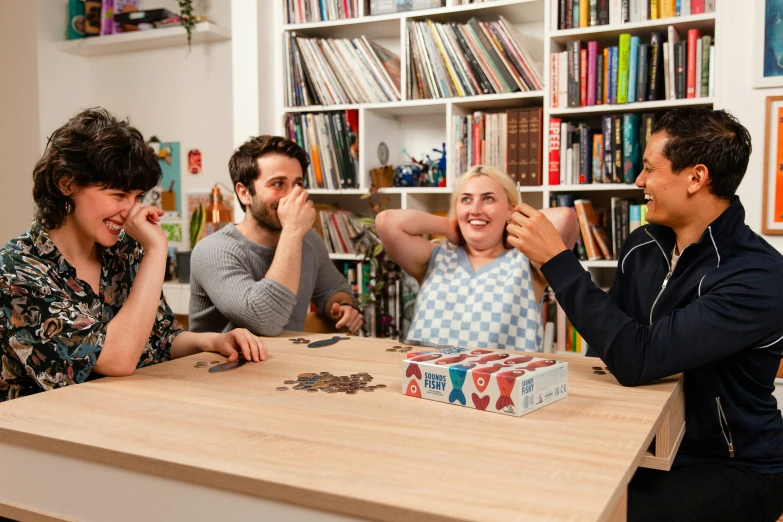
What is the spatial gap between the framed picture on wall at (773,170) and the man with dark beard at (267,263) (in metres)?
1.59

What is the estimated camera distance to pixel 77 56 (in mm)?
4477

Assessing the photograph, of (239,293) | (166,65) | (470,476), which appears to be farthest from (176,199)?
(470,476)

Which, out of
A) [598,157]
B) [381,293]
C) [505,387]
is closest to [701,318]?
[505,387]

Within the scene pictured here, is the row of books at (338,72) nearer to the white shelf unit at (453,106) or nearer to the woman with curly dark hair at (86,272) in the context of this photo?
the white shelf unit at (453,106)

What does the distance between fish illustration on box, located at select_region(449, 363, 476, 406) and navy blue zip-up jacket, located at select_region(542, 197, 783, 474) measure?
357 millimetres

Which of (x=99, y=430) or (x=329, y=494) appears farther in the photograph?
(x=99, y=430)

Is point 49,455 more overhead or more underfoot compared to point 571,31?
more underfoot

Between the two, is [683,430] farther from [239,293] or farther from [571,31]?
[571,31]

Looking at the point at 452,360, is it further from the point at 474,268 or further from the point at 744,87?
the point at 744,87

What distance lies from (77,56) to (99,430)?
3.96m

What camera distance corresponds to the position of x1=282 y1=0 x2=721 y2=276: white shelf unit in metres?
2.92

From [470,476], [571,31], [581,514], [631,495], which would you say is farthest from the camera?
[571,31]

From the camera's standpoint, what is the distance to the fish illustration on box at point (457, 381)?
127cm

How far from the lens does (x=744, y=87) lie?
8.76 ft
